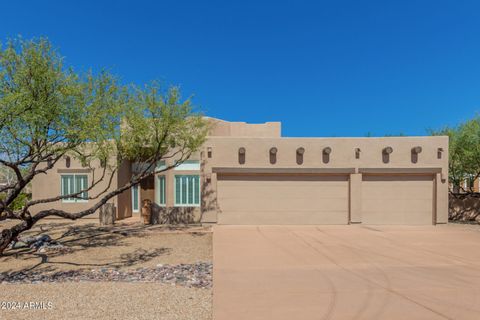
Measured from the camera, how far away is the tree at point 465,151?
14.0m

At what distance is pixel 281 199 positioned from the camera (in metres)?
13.4

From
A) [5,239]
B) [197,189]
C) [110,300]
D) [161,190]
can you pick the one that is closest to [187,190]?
[197,189]

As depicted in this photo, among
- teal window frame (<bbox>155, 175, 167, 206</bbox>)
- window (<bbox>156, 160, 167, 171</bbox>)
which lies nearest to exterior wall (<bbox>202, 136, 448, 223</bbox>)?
window (<bbox>156, 160, 167, 171</bbox>)

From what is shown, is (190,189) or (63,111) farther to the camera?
(190,189)

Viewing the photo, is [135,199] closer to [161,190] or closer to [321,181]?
[161,190]

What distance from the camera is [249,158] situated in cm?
1330

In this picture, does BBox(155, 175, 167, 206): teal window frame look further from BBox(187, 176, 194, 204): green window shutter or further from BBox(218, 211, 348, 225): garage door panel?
BBox(218, 211, 348, 225): garage door panel

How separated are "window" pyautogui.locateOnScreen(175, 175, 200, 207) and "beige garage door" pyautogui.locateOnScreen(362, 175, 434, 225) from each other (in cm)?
816

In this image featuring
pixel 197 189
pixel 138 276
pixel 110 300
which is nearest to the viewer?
pixel 110 300

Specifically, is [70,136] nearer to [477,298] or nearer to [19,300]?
[19,300]

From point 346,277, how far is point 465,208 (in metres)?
13.9

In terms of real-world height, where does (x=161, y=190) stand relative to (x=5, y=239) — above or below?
above

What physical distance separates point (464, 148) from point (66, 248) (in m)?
18.5

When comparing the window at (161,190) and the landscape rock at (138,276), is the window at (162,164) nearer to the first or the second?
the window at (161,190)
